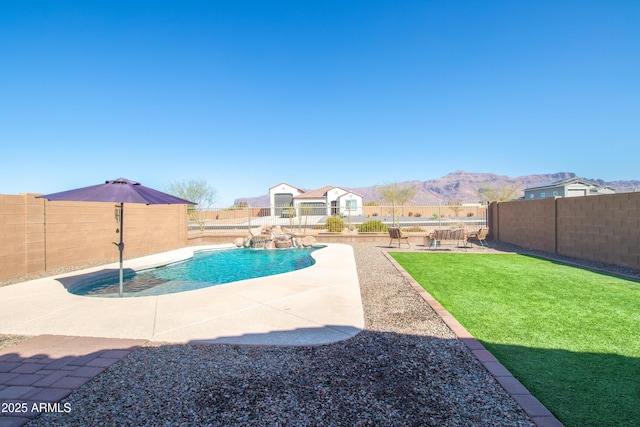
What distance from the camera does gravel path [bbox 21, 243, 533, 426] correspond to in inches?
87.7

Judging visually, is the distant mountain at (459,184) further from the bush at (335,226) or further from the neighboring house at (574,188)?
the bush at (335,226)

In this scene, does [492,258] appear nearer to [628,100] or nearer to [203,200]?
[628,100]

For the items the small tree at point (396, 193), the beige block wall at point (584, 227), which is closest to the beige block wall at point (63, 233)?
the beige block wall at point (584, 227)

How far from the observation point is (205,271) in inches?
383

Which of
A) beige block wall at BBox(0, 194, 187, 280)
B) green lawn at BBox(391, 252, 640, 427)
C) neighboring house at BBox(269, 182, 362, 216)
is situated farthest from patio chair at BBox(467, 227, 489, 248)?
neighboring house at BBox(269, 182, 362, 216)

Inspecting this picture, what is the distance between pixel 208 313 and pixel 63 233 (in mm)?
7078

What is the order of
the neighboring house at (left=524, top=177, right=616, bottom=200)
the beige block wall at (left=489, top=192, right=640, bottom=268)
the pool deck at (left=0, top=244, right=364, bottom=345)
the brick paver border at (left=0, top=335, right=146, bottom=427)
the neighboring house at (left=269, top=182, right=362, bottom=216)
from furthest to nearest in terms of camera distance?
the neighboring house at (left=269, top=182, right=362, bottom=216) → the neighboring house at (left=524, top=177, right=616, bottom=200) → the beige block wall at (left=489, top=192, right=640, bottom=268) → the pool deck at (left=0, top=244, right=364, bottom=345) → the brick paver border at (left=0, top=335, right=146, bottom=427)

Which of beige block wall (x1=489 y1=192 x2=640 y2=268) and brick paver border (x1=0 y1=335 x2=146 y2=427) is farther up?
beige block wall (x1=489 y1=192 x2=640 y2=268)

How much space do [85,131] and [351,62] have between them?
1565 cm

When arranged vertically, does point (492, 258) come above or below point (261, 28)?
below

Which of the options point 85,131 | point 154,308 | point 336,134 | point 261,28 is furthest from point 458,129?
point 154,308

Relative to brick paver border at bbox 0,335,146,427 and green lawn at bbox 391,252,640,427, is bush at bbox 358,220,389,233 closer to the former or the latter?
green lawn at bbox 391,252,640,427

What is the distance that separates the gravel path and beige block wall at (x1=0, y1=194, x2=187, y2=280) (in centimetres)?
673

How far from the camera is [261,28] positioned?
1556 centimetres
